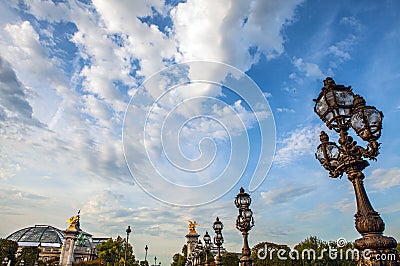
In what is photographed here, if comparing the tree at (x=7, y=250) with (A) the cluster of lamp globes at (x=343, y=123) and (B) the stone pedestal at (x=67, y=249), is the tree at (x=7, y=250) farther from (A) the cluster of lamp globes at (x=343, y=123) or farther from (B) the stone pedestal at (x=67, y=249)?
(A) the cluster of lamp globes at (x=343, y=123)

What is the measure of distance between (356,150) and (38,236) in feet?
397

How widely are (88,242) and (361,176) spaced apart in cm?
11745

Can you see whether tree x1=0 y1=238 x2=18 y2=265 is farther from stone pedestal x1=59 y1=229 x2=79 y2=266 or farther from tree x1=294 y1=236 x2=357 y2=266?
tree x1=294 y1=236 x2=357 y2=266

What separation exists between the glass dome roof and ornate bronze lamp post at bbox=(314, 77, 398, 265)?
11356cm

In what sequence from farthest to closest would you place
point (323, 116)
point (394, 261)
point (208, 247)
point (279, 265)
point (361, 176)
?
point (279, 265) < point (208, 247) < point (323, 116) < point (361, 176) < point (394, 261)

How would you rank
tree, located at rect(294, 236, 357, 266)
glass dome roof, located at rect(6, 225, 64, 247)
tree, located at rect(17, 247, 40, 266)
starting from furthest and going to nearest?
glass dome roof, located at rect(6, 225, 64, 247) < tree, located at rect(17, 247, 40, 266) < tree, located at rect(294, 236, 357, 266)

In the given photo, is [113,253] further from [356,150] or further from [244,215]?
[356,150]

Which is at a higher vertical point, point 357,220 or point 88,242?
point 357,220

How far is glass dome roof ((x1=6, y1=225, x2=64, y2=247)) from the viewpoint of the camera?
100 m

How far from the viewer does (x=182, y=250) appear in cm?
8344

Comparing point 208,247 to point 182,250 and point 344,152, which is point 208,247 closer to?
point 344,152

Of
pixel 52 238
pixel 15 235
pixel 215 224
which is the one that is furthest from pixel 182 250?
pixel 215 224

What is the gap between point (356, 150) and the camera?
514cm

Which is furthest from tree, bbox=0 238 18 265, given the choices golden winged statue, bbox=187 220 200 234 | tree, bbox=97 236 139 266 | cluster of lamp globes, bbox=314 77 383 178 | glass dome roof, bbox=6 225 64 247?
cluster of lamp globes, bbox=314 77 383 178
